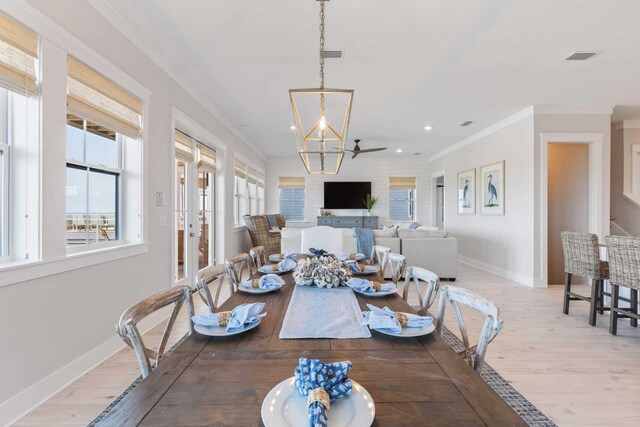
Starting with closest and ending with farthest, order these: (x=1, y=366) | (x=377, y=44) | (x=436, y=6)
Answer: (x=1, y=366), (x=436, y=6), (x=377, y=44)

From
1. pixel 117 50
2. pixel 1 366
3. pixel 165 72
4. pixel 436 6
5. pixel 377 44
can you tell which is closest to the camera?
pixel 1 366

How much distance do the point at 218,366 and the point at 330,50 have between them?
2.99 m

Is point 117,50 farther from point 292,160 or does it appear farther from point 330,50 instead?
point 292,160

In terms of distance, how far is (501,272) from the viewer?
18.6 ft

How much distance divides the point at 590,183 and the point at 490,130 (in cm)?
184

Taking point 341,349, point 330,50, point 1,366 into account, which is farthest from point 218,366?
point 330,50

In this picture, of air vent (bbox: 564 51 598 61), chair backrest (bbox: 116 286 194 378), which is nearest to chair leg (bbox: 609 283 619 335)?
air vent (bbox: 564 51 598 61)

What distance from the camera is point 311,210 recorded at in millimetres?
9461

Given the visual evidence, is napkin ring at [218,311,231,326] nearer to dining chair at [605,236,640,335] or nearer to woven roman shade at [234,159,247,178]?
dining chair at [605,236,640,335]

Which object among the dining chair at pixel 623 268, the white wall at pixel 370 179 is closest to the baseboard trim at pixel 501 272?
the dining chair at pixel 623 268

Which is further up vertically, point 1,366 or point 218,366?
point 218,366

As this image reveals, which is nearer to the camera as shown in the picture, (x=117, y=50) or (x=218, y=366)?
(x=218, y=366)

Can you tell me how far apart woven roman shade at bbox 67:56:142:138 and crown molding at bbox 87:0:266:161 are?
1.59 ft

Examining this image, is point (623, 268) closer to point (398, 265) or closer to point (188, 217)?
point (398, 265)
